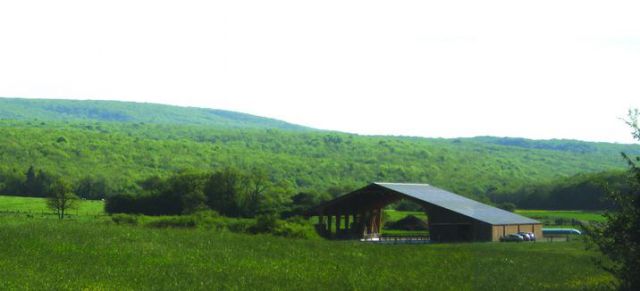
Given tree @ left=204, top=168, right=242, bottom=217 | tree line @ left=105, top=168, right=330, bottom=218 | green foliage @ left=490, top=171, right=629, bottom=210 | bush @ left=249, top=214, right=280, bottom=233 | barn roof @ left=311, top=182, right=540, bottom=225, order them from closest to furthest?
bush @ left=249, top=214, right=280, bottom=233 → barn roof @ left=311, top=182, right=540, bottom=225 → tree line @ left=105, top=168, right=330, bottom=218 → tree @ left=204, top=168, right=242, bottom=217 → green foliage @ left=490, top=171, right=629, bottom=210

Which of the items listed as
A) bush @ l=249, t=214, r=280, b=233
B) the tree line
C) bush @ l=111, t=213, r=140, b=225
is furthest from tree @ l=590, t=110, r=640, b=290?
the tree line

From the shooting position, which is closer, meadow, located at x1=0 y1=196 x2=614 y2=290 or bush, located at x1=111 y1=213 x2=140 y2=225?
meadow, located at x1=0 y1=196 x2=614 y2=290

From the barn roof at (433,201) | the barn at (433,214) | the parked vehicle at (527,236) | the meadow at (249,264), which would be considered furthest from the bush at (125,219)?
the parked vehicle at (527,236)

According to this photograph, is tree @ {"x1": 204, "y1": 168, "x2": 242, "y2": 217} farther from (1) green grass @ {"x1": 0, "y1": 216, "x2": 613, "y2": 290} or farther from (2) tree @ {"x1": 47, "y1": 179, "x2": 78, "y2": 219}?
(1) green grass @ {"x1": 0, "y1": 216, "x2": 613, "y2": 290}

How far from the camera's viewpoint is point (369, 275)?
38438 mm

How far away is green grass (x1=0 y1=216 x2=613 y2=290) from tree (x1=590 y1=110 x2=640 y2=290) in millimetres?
4704

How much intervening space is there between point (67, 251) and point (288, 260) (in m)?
11.4

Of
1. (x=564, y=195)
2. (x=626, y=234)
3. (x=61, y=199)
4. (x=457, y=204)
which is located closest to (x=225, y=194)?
(x=61, y=199)

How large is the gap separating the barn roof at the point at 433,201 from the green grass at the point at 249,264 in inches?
505

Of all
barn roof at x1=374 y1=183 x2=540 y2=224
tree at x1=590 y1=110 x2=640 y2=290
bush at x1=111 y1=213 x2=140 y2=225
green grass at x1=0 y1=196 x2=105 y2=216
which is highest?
tree at x1=590 y1=110 x2=640 y2=290

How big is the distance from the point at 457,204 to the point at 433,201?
334cm

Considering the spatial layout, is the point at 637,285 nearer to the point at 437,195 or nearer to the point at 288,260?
the point at 288,260

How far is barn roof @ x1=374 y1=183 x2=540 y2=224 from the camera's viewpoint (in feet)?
238

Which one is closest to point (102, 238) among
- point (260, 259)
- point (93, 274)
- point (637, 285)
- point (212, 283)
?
point (260, 259)
